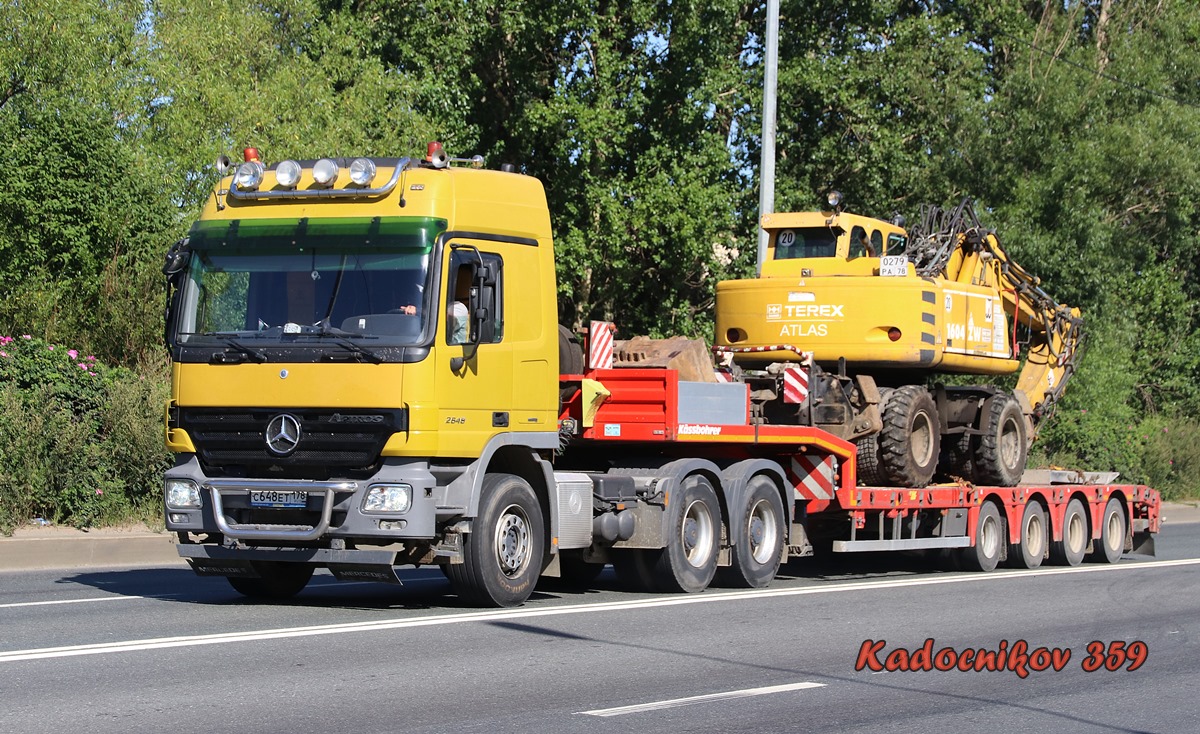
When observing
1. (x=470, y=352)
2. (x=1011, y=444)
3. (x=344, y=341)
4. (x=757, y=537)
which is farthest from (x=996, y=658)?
(x=1011, y=444)

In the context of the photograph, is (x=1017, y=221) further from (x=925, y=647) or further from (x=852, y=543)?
(x=925, y=647)

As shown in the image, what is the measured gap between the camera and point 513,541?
1211cm

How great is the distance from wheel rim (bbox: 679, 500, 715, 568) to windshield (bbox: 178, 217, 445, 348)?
3.86m

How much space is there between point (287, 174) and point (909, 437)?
7.77 meters

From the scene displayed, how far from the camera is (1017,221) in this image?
30.5 metres

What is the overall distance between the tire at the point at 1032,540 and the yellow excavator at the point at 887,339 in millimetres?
527

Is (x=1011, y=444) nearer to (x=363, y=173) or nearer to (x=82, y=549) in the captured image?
(x=363, y=173)

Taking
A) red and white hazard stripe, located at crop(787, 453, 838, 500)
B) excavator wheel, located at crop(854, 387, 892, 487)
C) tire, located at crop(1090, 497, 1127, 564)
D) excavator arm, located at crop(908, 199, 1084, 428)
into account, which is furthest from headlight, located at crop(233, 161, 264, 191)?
tire, located at crop(1090, 497, 1127, 564)

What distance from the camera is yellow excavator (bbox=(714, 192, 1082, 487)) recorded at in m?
16.3

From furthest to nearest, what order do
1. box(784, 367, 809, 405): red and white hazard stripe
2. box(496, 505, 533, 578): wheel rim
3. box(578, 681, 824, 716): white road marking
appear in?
1. box(784, 367, 809, 405): red and white hazard stripe
2. box(496, 505, 533, 578): wheel rim
3. box(578, 681, 824, 716): white road marking

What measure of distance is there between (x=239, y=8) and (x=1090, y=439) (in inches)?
Result: 755

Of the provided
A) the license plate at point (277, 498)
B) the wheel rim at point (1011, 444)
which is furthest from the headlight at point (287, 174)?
the wheel rim at point (1011, 444)

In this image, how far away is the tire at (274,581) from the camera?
1264 centimetres

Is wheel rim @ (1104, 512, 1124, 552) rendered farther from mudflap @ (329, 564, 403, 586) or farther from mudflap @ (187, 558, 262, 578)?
mudflap @ (187, 558, 262, 578)
